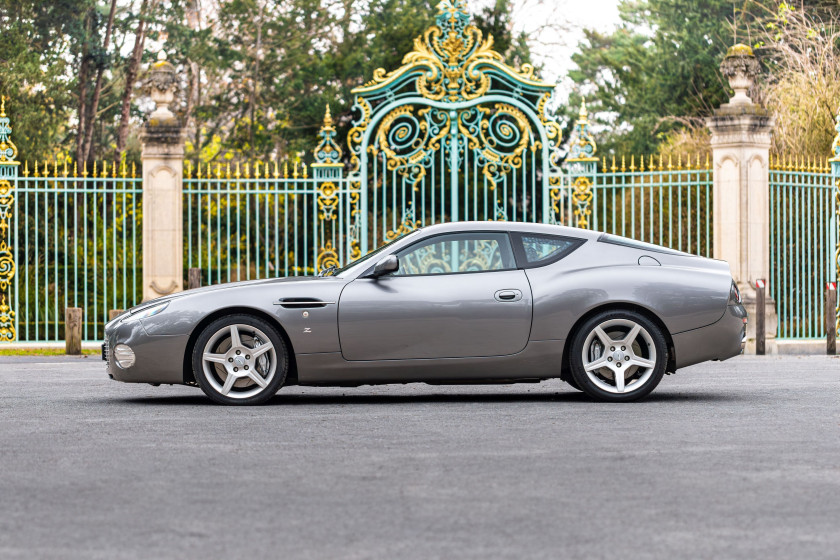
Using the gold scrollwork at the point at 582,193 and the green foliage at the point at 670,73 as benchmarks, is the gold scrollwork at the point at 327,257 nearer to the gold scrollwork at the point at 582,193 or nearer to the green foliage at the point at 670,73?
the gold scrollwork at the point at 582,193

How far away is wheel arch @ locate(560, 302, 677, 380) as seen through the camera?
9734mm

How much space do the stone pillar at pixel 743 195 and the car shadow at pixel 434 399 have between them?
7.12 m

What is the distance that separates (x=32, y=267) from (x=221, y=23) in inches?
536

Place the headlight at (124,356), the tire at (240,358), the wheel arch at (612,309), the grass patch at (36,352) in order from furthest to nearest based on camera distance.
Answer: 1. the grass patch at (36,352)
2. the wheel arch at (612,309)
3. the headlight at (124,356)
4. the tire at (240,358)

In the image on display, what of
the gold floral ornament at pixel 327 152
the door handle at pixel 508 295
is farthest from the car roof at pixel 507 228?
the gold floral ornament at pixel 327 152

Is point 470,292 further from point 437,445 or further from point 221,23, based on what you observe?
point 221,23

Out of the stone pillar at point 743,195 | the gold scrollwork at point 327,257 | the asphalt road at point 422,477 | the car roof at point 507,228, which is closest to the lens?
the asphalt road at point 422,477

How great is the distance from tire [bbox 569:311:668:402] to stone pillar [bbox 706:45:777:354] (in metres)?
7.98

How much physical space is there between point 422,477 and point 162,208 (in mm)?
11981

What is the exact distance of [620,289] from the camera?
9.71 metres

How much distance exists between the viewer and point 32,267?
953 inches

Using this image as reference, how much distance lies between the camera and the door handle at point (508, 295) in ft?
31.7

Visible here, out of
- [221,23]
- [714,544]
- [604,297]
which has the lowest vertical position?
[714,544]

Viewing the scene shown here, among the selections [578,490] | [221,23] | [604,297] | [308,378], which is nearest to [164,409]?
[308,378]
